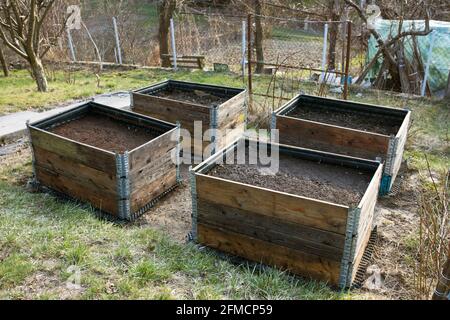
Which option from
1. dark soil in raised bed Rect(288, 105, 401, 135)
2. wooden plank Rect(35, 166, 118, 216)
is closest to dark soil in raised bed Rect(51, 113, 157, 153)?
wooden plank Rect(35, 166, 118, 216)

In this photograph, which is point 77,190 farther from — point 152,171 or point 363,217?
point 363,217

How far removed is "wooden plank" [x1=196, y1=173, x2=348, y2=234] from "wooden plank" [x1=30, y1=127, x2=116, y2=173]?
103 centimetres

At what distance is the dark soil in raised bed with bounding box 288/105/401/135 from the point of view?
519 centimetres

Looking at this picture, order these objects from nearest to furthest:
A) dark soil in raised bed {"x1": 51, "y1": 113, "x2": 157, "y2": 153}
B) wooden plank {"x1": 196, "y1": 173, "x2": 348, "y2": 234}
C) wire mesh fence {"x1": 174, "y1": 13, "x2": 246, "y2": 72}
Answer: wooden plank {"x1": 196, "y1": 173, "x2": 348, "y2": 234}, dark soil in raised bed {"x1": 51, "y1": 113, "x2": 157, "y2": 153}, wire mesh fence {"x1": 174, "y1": 13, "x2": 246, "y2": 72}

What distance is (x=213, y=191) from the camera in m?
3.52

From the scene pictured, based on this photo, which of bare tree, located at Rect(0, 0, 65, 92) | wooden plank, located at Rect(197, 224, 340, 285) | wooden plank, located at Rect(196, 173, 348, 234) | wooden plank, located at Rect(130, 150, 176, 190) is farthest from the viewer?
bare tree, located at Rect(0, 0, 65, 92)

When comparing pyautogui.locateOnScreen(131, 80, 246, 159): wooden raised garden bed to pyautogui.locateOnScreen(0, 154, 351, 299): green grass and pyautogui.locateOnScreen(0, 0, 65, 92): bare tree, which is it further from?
pyautogui.locateOnScreen(0, 0, 65, 92): bare tree

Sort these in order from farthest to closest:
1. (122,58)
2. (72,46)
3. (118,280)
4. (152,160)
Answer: (122,58), (72,46), (152,160), (118,280)

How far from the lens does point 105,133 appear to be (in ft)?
16.0

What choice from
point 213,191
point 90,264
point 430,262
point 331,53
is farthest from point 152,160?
point 331,53

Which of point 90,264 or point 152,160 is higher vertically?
point 152,160

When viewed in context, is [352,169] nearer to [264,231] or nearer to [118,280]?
[264,231]

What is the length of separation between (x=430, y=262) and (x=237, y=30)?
1136 centimetres

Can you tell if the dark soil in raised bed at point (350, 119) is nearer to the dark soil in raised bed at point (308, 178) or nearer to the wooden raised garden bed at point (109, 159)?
the dark soil in raised bed at point (308, 178)
